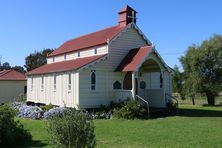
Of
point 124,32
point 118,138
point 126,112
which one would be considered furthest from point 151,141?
point 124,32

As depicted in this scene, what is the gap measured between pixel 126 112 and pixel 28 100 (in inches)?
665

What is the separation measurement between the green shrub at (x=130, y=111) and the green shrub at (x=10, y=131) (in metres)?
10.2

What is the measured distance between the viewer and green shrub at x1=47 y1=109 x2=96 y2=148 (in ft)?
28.9

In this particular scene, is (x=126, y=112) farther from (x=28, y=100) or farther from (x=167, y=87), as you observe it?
(x=28, y=100)

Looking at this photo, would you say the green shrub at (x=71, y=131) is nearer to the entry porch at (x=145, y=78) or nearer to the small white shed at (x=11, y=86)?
the entry porch at (x=145, y=78)

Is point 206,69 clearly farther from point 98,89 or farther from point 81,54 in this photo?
point 98,89

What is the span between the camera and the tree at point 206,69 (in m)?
45.6

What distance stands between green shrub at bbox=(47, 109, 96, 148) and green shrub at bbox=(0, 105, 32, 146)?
18.8 ft

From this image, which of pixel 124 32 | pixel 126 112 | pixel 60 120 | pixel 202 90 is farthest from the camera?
pixel 202 90

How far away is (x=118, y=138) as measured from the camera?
15539 mm

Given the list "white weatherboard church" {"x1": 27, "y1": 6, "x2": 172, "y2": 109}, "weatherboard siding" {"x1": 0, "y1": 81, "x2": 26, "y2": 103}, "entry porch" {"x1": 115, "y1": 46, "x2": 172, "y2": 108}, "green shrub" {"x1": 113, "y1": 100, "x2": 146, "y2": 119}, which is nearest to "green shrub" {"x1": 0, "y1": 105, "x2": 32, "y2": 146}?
"green shrub" {"x1": 113, "y1": 100, "x2": 146, "y2": 119}

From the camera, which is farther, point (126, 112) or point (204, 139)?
point (126, 112)

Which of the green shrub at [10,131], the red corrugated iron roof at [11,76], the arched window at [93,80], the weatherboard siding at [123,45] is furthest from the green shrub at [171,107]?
the red corrugated iron roof at [11,76]

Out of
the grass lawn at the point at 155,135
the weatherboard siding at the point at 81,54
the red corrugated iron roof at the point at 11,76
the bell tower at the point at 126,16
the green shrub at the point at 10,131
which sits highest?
the bell tower at the point at 126,16
